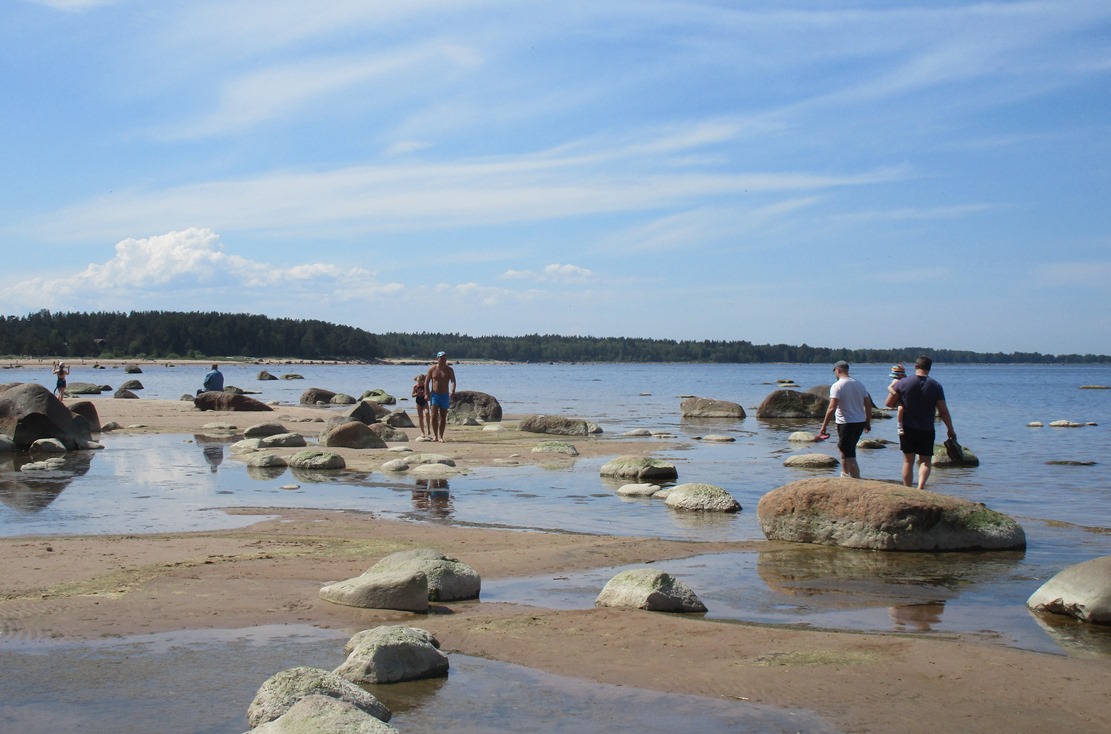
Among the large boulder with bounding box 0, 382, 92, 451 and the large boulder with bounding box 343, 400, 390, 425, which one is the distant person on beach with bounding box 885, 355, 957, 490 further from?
the large boulder with bounding box 343, 400, 390, 425

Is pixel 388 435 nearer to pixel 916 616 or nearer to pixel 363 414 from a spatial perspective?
pixel 363 414

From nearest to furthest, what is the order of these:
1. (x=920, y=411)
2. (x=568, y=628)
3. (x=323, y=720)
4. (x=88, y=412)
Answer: (x=323, y=720) → (x=568, y=628) → (x=920, y=411) → (x=88, y=412)

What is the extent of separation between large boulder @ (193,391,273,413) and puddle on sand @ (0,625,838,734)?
27.9 metres

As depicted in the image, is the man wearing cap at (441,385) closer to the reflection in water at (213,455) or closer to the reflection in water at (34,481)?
the reflection in water at (213,455)

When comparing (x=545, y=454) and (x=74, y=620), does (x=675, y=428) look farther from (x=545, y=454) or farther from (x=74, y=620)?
(x=74, y=620)

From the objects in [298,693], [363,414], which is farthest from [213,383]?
[298,693]

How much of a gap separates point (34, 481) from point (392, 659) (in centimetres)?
1190

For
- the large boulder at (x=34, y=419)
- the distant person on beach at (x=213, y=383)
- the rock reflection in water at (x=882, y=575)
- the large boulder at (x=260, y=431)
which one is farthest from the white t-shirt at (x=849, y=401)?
the distant person on beach at (x=213, y=383)

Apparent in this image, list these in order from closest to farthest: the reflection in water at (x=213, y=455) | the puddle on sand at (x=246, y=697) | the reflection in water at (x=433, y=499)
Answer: the puddle on sand at (x=246, y=697)
the reflection in water at (x=433, y=499)
the reflection in water at (x=213, y=455)

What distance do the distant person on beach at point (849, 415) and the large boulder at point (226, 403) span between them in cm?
2372

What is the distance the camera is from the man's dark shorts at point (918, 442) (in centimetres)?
1323

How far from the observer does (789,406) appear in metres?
36.5

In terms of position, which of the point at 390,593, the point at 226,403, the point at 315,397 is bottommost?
the point at 315,397

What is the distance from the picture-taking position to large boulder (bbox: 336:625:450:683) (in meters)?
5.68
